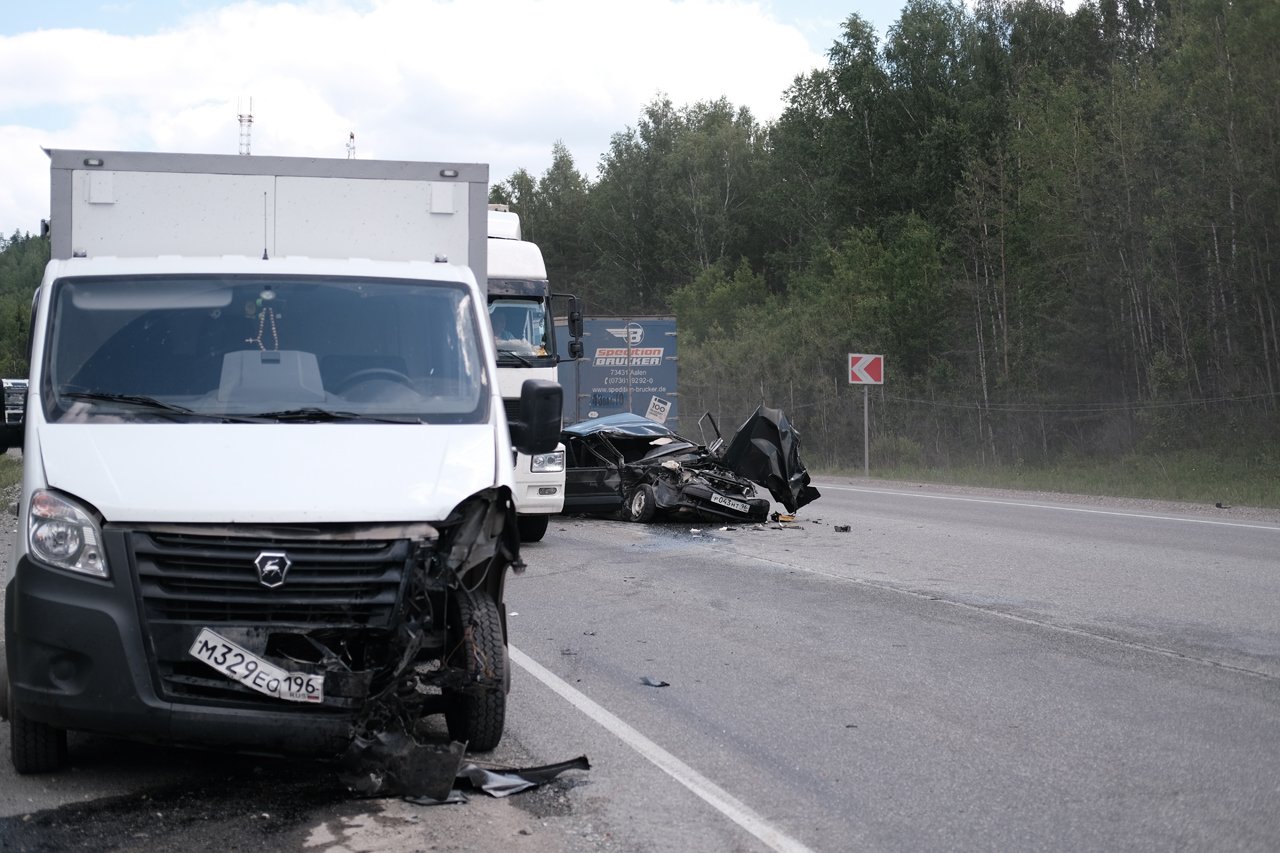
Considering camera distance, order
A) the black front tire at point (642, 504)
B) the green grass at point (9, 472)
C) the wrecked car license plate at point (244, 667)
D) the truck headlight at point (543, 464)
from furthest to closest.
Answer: the green grass at point (9, 472) → the black front tire at point (642, 504) → the truck headlight at point (543, 464) → the wrecked car license plate at point (244, 667)

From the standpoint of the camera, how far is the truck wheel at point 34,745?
5.53 m

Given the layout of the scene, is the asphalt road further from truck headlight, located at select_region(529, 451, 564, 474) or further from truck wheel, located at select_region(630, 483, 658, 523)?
truck wheel, located at select_region(630, 483, 658, 523)

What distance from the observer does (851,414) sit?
1531 inches

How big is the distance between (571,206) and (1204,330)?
204ft

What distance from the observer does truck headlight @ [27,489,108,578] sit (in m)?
5.12

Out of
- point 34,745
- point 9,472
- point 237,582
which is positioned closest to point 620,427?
point 34,745

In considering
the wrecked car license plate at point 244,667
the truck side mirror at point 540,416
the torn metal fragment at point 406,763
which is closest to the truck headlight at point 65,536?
the wrecked car license plate at point 244,667

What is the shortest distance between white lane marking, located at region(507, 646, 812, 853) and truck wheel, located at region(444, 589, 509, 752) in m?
0.73

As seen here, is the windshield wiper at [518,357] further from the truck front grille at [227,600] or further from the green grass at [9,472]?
the green grass at [9,472]

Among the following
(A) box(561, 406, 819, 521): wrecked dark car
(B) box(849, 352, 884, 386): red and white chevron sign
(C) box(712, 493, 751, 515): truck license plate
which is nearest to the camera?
(C) box(712, 493, 751, 515): truck license plate

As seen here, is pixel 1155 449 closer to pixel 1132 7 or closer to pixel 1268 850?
pixel 1268 850

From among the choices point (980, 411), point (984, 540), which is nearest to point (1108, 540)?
point (984, 540)

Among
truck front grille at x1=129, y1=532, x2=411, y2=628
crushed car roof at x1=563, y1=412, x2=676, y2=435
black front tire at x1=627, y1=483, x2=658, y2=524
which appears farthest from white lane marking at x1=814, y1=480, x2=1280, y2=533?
truck front grille at x1=129, y1=532, x2=411, y2=628

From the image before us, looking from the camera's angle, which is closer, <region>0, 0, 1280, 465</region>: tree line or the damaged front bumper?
the damaged front bumper
